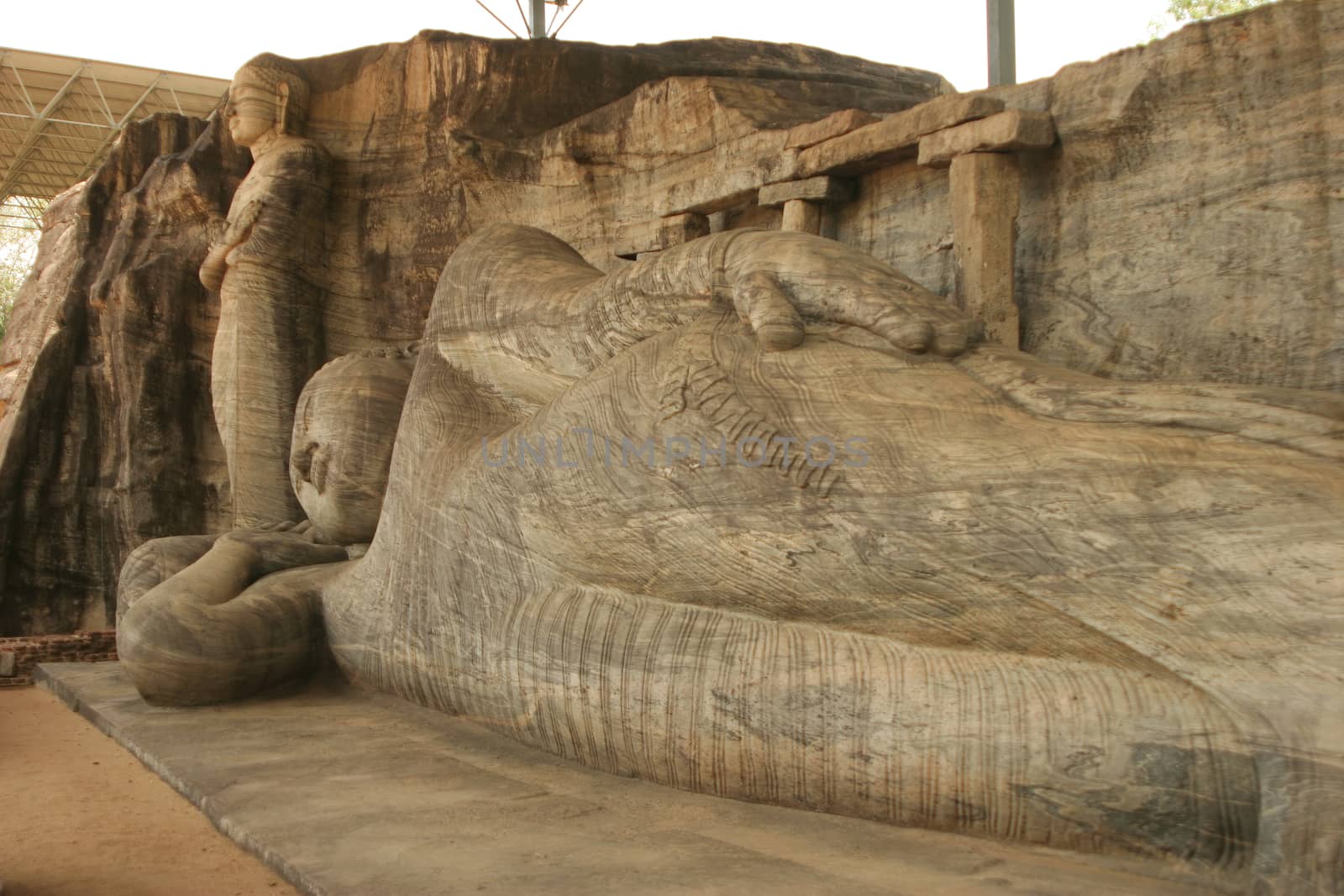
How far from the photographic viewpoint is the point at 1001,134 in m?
3.56

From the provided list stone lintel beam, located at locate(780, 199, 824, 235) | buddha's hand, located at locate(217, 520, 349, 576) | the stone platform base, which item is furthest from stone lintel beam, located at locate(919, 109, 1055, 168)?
buddha's hand, located at locate(217, 520, 349, 576)

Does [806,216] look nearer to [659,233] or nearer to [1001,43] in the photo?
[659,233]

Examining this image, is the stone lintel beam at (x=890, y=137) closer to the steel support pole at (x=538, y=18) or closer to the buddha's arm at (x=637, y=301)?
the buddha's arm at (x=637, y=301)

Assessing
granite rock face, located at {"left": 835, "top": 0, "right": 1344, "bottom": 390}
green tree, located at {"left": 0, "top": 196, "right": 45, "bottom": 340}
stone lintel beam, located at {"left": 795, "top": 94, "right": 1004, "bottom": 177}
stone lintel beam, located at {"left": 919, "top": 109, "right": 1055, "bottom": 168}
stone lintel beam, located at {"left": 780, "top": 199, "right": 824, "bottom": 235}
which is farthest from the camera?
green tree, located at {"left": 0, "top": 196, "right": 45, "bottom": 340}

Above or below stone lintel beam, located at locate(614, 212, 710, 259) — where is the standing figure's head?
above

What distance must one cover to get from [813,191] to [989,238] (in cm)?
85

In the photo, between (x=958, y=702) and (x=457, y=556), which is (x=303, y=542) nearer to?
(x=457, y=556)

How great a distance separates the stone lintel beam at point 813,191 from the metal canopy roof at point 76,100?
9.33 meters

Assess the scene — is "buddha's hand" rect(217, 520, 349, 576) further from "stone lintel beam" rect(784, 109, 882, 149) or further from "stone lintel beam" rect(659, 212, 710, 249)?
"stone lintel beam" rect(784, 109, 882, 149)

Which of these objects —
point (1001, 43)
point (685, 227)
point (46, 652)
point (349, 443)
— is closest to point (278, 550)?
point (349, 443)

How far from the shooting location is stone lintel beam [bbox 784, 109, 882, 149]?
4.20 meters

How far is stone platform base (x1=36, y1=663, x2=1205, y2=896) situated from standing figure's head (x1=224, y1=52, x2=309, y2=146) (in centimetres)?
399

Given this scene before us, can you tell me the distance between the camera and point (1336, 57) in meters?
3.11

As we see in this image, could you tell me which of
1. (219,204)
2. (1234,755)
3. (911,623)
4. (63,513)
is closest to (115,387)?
(63,513)
